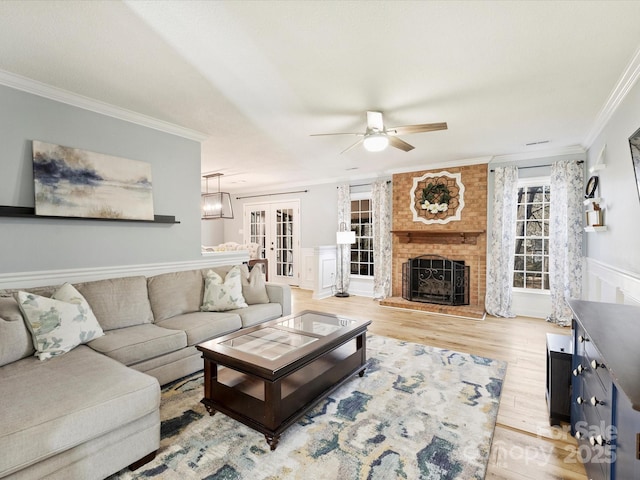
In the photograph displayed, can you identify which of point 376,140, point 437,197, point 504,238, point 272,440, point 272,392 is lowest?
point 272,440

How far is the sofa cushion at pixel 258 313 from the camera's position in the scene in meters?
3.27

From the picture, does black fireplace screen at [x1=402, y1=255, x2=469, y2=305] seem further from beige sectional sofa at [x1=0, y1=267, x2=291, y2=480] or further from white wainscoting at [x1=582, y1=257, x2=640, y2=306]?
beige sectional sofa at [x1=0, y1=267, x2=291, y2=480]

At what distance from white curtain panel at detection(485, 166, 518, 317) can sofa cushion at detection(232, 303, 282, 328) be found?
356cm

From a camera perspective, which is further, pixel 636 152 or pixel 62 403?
pixel 636 152

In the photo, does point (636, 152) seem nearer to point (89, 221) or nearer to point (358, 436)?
point (358, 436)

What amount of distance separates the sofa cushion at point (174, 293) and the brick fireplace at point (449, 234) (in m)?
3.46

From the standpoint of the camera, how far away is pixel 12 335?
6.61ft

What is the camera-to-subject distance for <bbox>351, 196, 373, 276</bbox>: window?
264 inches

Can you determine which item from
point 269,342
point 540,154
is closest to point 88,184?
point 269,342

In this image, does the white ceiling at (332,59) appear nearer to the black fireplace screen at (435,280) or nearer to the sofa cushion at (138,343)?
the sofa cushion at (138,343)

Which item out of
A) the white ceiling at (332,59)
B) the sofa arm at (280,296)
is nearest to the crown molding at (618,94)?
the white ceiling at (332,59)

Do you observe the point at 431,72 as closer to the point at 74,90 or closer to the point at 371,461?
the point at 371,461

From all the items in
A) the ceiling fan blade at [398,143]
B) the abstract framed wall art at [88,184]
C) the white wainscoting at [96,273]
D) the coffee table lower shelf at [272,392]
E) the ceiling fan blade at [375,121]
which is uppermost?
the ceiling fan blade at [375,121]

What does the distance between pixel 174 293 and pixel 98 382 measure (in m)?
1.55
